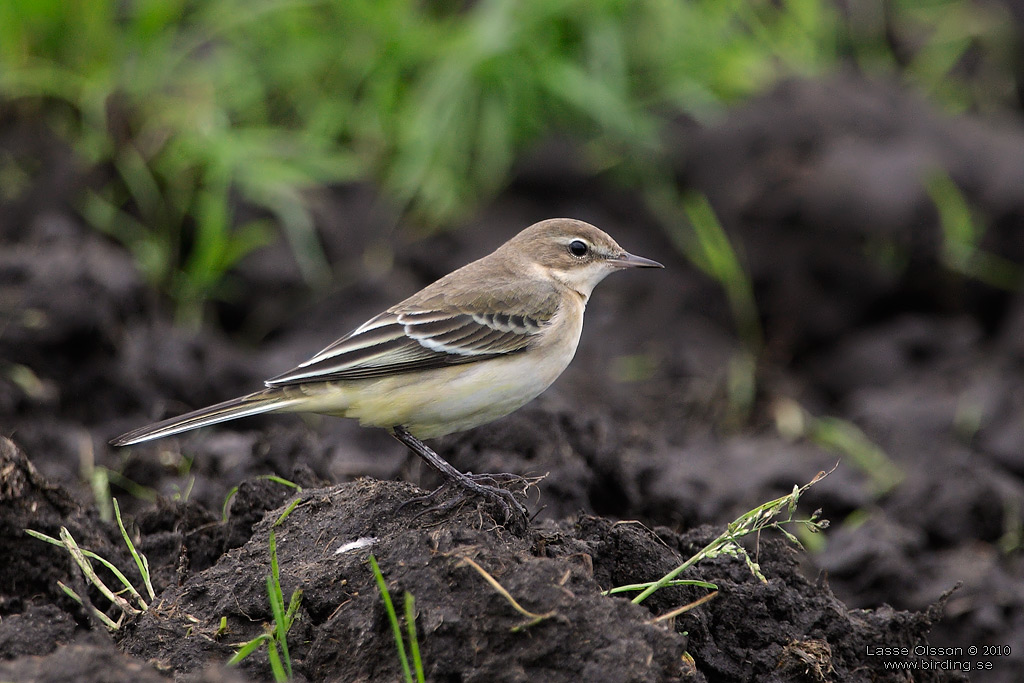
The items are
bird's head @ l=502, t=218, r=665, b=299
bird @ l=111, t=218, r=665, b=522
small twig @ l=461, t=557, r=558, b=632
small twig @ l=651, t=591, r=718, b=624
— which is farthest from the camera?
bird's head @ l=502, t=218, r=665, b=299

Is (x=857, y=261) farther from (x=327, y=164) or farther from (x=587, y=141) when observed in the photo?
(x=327, y=164)

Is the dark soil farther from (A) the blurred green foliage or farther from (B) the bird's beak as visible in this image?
(B) the bird's beak

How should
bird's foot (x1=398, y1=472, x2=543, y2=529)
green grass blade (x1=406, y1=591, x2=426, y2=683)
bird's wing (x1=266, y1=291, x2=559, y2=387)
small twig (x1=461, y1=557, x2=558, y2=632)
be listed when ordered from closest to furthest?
green grass blade (x1=406, y1=591, x2=426, y2=683)
small twig (x1=461, y1=557, x2=558, y2=632)
bird's foot (x1=398, y1=472, x2=543, y2=529)
bird's wing (x1=266, y1=291, x2=559, y2=387)

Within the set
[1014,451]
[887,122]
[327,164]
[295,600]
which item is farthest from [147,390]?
[887,122]

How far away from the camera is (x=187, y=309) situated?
8.53 metres

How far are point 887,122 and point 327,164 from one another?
4.94 m

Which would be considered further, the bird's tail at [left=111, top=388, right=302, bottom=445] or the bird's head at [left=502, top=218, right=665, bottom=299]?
the bird's head at [left=502, top=218, right=665, bottom=299]

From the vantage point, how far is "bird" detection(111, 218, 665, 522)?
5039mm

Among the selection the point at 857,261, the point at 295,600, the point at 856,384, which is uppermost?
the point at 295,600

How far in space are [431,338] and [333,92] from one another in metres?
5.36

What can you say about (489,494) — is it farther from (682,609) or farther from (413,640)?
(413,640)

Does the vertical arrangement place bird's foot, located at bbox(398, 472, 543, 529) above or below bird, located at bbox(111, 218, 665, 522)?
below

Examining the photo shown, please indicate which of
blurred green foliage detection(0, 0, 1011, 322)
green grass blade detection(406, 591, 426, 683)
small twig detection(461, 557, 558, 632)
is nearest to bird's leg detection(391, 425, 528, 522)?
small twig detection(461, 557, 558, 632)

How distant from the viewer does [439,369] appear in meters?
5.20
